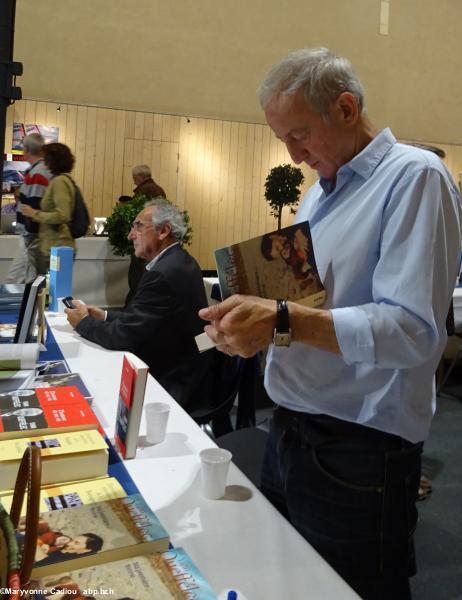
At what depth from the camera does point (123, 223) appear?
5988 mm

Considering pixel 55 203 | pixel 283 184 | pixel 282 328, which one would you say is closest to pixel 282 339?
pixel 282 328

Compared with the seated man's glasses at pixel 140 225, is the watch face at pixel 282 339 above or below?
below

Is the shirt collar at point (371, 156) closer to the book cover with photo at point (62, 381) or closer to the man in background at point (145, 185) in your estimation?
the book cover with photo at point (62, 381)

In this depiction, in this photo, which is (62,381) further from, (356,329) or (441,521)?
(441,521)

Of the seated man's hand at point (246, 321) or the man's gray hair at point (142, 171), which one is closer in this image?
the seated man's hand at point (246, 321)

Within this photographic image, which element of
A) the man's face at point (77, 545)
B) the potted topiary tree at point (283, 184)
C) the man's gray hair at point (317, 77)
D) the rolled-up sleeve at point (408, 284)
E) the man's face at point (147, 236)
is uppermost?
the potted topiary tree at point (283, 184)

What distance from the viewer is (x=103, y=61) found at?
30.5 feet

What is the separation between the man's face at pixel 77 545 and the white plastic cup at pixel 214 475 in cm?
34

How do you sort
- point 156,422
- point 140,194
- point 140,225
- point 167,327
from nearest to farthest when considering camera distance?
point 156,422 < point 167,327 < point 140,225 < point 140,194

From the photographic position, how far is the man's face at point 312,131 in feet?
4.06

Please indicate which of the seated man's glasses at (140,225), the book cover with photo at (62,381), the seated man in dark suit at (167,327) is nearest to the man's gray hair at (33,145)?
the seated man's glasses at (140,225)

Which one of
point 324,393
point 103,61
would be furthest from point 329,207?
point 103,61

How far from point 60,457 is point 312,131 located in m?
0.85

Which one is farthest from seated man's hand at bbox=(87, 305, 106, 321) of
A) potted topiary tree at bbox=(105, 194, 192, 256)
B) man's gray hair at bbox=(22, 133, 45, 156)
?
potted topiary tree at bbox=(105, 194, 192, 256)
